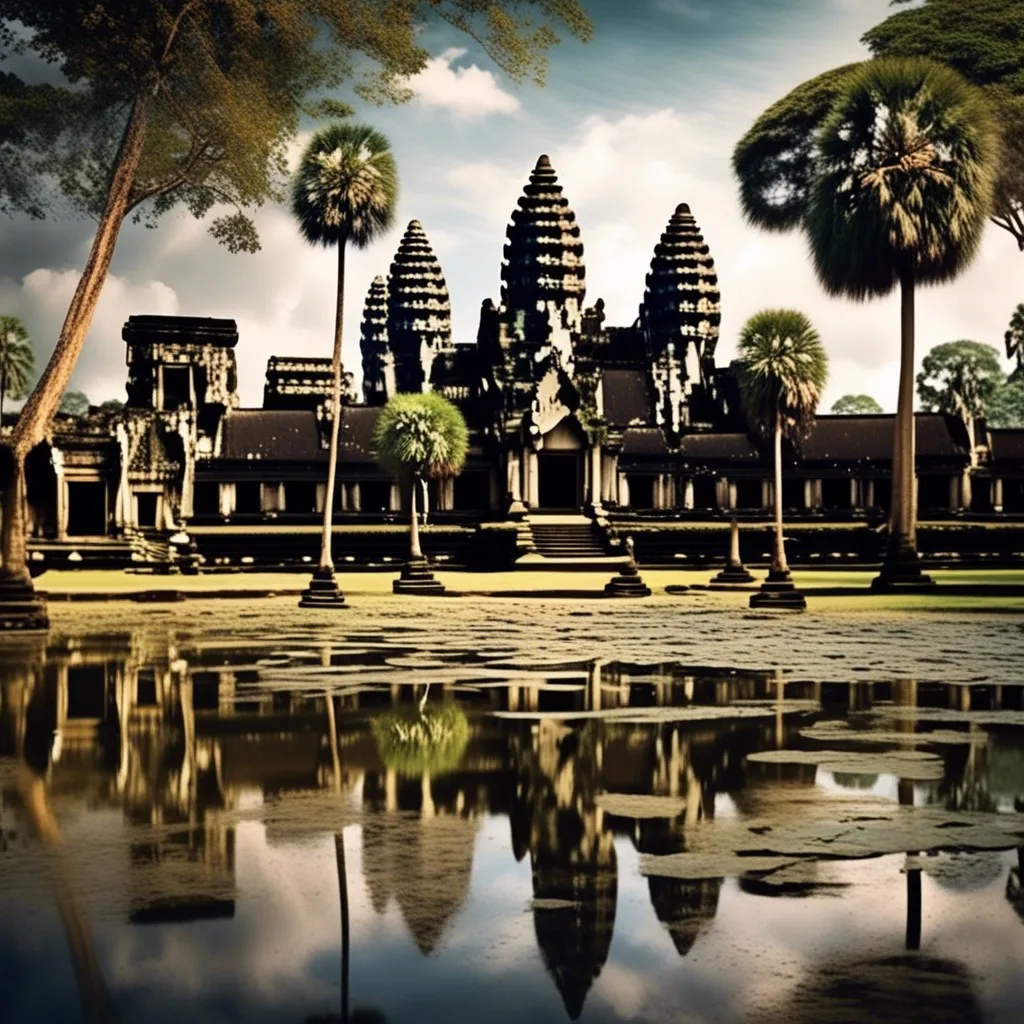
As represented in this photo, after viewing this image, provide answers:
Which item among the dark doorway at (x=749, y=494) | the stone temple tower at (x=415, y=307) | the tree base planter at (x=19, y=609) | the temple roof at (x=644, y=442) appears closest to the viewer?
the tree base planter at (x=19, y=609)

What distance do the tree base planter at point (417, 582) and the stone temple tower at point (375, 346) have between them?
2230 inches

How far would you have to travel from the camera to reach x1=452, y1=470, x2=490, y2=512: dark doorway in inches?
2596

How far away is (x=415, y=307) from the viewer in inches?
3868

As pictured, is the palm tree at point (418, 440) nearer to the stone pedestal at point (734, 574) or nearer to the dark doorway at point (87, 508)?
the stone pedestal at point (734, 574)

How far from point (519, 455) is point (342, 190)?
21.9 meters

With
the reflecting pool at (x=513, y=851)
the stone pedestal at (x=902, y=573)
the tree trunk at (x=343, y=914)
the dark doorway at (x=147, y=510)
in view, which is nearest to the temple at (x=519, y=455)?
the dark doorway at (x=147, y=510)

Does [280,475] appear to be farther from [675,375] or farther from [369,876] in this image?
[369,876]

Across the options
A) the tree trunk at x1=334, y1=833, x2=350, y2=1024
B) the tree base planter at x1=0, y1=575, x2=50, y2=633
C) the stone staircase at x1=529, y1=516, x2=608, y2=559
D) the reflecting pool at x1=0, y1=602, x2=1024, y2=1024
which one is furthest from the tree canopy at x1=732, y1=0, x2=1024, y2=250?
the tree trunk at x1=334, y1=833, x2=350, y2=1024

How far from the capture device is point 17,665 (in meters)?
21.5

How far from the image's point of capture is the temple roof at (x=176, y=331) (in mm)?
69312

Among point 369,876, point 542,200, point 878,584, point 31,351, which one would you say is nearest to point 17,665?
point 369,876

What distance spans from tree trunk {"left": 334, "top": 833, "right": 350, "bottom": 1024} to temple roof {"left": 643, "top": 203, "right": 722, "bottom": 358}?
257 feet

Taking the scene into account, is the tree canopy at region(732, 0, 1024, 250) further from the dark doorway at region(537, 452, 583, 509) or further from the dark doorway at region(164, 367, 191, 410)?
the dark doorway at region(164, 367, 191, 410)

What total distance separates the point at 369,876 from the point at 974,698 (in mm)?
9699
